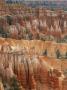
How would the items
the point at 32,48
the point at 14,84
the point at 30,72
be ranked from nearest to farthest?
the point at 14,84
the point at 30,72
the point at 32,48

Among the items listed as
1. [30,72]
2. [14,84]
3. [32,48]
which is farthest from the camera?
[32,48]

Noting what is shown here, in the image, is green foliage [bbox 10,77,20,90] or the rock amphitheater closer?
green foliage [bbox 10,77,20,90]

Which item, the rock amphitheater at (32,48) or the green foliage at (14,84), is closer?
the green foliage at (14,84)

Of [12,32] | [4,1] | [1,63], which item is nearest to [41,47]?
[12,32]

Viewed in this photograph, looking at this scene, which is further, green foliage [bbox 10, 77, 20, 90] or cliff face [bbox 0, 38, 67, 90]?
cliff face [bbox 0, 38, 67, 90]

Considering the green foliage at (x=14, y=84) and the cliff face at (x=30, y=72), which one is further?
the cliff face at (x=30, y=72)

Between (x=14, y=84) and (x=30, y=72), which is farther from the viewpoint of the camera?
(x=30, y=72)

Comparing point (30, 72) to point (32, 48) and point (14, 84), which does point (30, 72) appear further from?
point (32, 48)

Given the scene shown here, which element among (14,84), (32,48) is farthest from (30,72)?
(32,48)

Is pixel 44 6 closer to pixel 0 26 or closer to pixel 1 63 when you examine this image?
pixel 0 26

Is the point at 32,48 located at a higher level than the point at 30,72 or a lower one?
lower

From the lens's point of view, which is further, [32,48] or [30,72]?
[32,48]
